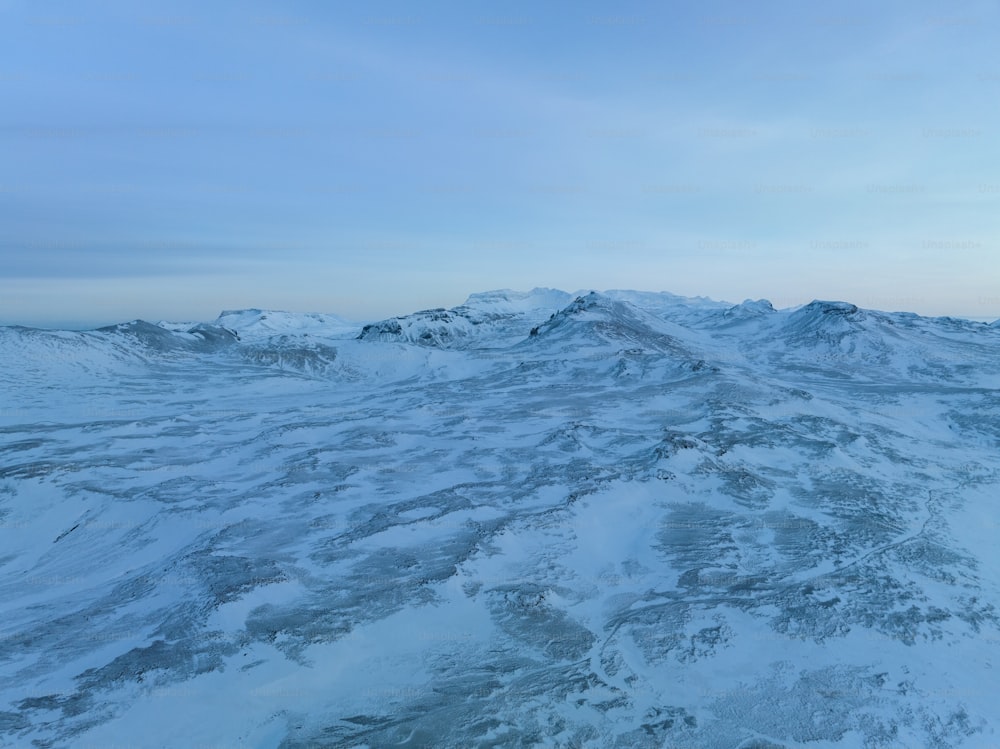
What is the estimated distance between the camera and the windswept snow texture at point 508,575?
59.4 feet

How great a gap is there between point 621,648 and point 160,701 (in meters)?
14.8

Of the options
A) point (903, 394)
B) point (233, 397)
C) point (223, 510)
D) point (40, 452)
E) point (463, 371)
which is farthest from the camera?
point (463, 371)

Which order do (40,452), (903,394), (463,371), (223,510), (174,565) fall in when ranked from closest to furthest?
1. (174,565)
2. (223,510)
3. (40,452)
4. (903,394)
5. (463,371)

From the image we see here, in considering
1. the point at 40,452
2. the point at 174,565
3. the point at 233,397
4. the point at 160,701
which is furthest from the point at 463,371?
the point at 160,701

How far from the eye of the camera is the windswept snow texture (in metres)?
18.1

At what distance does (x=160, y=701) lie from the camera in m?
17.8

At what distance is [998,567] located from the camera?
2919cm

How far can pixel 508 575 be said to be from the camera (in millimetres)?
26625

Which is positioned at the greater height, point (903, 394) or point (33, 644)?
point (903, 394)

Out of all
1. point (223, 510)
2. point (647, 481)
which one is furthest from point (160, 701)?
point (647, 481)

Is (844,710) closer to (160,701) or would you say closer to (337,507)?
(160,701)

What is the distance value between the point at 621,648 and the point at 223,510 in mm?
23254

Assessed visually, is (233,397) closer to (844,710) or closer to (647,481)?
(647,481)

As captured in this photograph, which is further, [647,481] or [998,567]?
[647,481]
